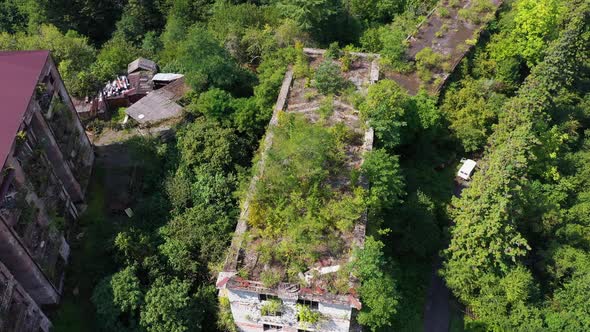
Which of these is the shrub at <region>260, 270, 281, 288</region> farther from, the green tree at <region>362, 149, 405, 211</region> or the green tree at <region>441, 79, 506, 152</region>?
the green tree at <region>441, 79, 506, 152</region>

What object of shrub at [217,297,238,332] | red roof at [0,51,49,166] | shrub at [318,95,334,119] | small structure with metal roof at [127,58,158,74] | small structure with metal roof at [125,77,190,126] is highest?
red roof at [0,51,49,166]

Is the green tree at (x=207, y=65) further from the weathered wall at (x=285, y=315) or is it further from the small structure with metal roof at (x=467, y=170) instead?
the small structure with metal roof at (x=467, y=170)

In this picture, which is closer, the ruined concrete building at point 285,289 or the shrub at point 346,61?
the ruined concrete building at point 285,289

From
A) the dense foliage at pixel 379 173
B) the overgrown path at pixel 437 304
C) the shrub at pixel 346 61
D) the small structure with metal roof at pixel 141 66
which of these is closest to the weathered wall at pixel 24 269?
the dense foliage at pixel 379 173

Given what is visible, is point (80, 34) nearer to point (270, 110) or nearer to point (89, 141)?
→ point (89, 141)

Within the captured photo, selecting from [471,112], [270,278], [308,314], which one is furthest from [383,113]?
[308,314]

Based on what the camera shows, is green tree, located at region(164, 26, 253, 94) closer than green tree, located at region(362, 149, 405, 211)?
No

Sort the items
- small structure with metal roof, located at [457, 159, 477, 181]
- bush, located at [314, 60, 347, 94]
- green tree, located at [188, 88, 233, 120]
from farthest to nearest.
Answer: small structure with metal roof, located at [457, 159, 477, 181] < green tree, located at [188, 88, 233, 120] < bush, located at [314, 60, 347, 94]

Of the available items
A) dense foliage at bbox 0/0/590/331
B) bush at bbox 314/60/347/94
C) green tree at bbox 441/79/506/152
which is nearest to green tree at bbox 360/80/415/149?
dense foliage at bbox 0/0/590/331
